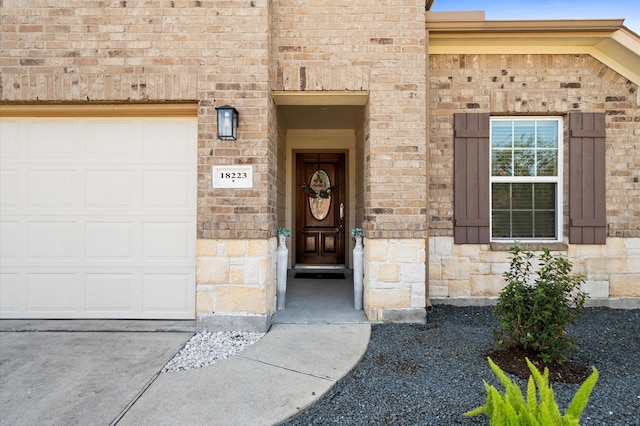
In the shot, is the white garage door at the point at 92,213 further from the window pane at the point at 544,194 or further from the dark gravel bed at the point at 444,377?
the window pane at the point at 544,194

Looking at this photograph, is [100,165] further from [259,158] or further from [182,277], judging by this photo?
[259,158]

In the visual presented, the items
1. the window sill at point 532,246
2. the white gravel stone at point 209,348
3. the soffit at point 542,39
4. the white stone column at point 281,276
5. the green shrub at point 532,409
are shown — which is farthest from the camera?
the window sill at point 532,246

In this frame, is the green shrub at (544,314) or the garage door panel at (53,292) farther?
the garage door panel at (53,292)

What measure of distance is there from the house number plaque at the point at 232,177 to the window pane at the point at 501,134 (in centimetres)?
309

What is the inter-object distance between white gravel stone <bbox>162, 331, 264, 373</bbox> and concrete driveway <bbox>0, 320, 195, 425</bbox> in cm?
9

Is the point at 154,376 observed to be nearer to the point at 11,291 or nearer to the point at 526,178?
the point at 11,291

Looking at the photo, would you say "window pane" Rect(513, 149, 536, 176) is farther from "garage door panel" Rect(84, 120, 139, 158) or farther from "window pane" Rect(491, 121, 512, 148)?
"garage door panel" Rect(84, 120, 139, 158)

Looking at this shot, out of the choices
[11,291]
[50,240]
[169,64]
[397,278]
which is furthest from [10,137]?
[397,278]

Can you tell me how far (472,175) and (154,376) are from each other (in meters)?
3.93

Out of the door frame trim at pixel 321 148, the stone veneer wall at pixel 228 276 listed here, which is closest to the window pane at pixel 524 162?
the door frame trim at pixel 321 148

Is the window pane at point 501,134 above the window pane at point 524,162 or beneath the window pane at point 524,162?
above

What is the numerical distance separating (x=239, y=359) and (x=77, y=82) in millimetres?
3160

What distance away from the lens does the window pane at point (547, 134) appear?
4.61 m

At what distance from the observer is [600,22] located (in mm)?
4188
